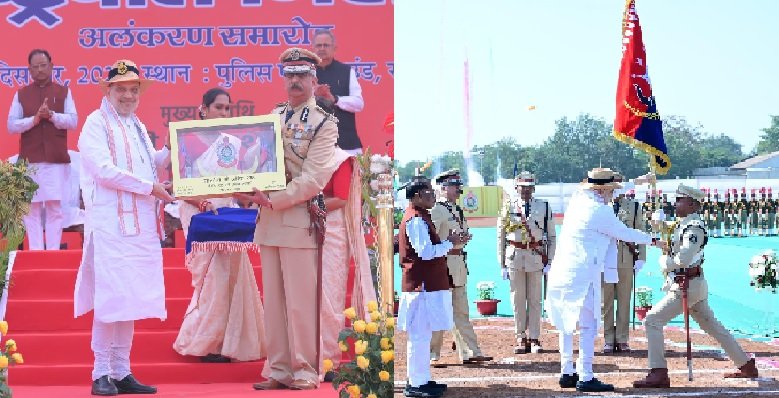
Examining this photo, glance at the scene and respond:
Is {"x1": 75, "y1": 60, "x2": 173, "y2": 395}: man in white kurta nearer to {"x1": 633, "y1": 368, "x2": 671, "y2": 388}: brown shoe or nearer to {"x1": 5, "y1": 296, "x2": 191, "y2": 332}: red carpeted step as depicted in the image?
{"x1": 5, "y1": 296, "x2": 191, "y2": 332}: red carpeted step

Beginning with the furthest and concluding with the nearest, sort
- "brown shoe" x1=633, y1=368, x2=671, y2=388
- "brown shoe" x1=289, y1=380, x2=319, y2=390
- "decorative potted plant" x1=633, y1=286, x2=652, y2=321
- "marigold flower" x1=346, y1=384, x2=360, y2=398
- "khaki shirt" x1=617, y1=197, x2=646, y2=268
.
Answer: "decorative potted plant" x1=633, y1=286, x2=652, y2=321, "khaki shirt" x1=617, y1=197, x2=646, y2=268, "brown shoe" x1=633, y1=368, x2=671, y2=388, "brown shoe" x1=289, y1=380, x2=319, y2=390, "marigold flower" x1=346, y1=384, x2=360, y2=398

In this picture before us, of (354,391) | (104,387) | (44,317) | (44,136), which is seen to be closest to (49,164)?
(44,136)

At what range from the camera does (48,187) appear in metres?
7.11

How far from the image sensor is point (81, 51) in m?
6.60

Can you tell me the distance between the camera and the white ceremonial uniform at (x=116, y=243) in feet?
18.9

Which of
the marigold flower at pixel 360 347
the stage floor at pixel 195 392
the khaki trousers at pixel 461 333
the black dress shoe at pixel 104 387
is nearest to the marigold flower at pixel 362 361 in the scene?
the marigold flower at pixel 360 347

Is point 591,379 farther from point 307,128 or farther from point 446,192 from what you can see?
point 307,128

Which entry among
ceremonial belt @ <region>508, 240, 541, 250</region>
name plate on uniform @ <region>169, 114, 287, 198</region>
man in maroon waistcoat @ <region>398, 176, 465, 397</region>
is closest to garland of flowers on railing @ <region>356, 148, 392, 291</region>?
man in maroon waistcoat @ <region>398, 176, 465, 397</region>

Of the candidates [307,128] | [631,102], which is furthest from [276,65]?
[631,102]

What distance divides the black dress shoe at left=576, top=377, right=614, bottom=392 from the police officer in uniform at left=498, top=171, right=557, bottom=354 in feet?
2.41

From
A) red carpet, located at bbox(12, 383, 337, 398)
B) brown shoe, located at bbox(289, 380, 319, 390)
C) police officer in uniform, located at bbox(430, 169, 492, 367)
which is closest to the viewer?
red carpet, located at bbox(12, 383, 337, 398)

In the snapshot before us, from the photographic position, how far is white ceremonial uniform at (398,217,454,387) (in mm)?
5789

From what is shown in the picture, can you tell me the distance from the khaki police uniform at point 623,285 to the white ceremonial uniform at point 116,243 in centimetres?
279

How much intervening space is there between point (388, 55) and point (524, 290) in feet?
5.77
